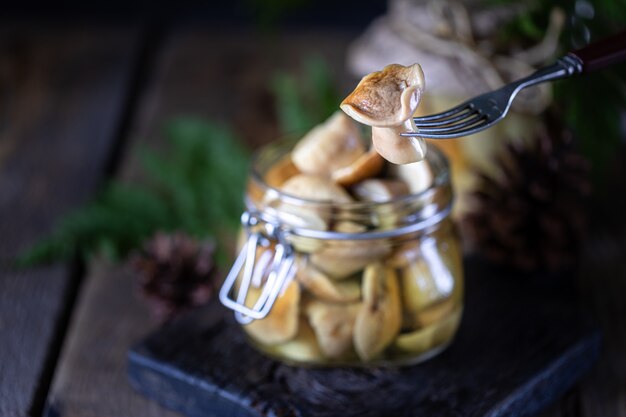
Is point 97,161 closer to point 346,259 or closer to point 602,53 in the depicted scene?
point 346,259

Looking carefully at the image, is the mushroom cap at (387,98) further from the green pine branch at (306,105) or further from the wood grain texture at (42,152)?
the green pine branch at (306,105)

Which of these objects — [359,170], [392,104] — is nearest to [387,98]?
[392,104]

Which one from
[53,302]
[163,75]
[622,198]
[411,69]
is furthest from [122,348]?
[163,75]

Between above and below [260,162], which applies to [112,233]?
below

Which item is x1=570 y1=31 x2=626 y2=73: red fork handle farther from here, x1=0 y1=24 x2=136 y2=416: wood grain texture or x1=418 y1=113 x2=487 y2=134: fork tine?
x1=0 y1=24 x2=136 y2=416: wood grain texture

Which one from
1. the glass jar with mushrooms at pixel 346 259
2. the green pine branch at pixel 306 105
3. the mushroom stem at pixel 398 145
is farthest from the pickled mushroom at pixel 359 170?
the green pine branch at pixel 306 105

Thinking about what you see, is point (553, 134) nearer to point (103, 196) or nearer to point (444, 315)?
point (444, 315)

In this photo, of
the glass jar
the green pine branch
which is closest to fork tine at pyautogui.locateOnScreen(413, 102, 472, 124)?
the glass jar
